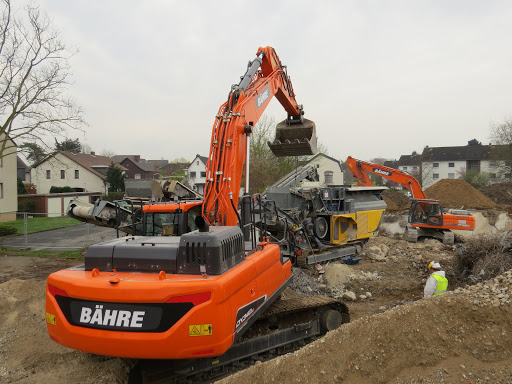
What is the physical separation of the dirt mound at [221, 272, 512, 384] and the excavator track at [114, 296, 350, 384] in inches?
38.6

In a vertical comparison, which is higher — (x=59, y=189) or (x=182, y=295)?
(x=59, y=189)

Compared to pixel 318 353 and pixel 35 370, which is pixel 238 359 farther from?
pixel 35 370

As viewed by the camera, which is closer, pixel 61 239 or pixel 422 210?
pixel 422 210

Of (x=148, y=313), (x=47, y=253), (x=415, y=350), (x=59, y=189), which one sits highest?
(x=59, y=189)

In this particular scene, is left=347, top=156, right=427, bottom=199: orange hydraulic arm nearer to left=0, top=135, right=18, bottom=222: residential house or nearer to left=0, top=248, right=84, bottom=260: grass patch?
left=0, top=248, right=84, bottom=260: grass patch

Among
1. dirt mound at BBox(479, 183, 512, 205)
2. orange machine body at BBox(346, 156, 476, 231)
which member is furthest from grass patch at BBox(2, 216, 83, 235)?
dirt mound at BBox(479, 183, 512, 205)

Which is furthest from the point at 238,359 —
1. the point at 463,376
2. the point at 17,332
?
the point at 17,332

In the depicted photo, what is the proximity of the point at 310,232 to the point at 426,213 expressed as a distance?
718cm

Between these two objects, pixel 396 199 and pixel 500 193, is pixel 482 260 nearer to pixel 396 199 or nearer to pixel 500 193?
pixel 396 199

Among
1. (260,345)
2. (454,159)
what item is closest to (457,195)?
(260,345)

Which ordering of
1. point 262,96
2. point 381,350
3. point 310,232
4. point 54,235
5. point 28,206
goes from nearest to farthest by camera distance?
point 381,350, point 262,96, point 310,232, point 54,235, point 28,206

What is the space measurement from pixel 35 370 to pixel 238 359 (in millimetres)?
2783

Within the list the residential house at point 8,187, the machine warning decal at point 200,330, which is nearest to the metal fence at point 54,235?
the residential house at point 8,187

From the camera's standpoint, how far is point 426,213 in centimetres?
1596
